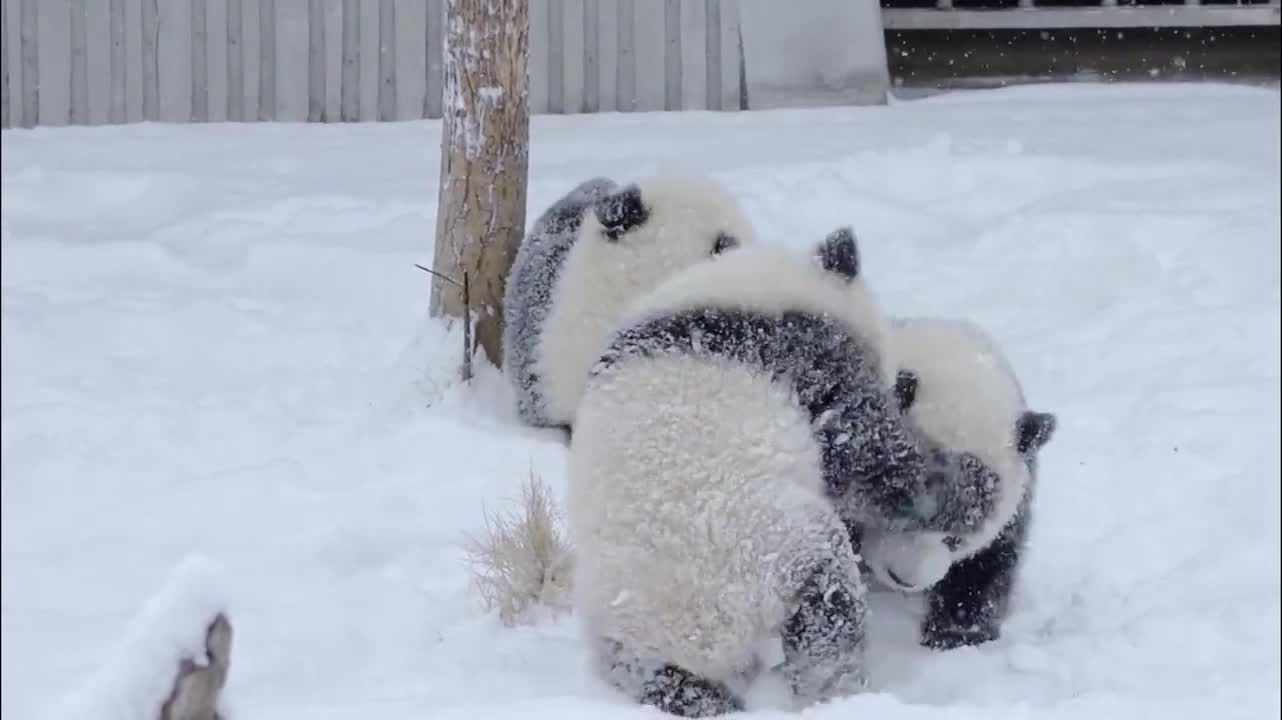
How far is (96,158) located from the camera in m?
7.40

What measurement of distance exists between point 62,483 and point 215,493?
1.35ft

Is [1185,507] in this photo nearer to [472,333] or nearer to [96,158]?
[472,333]

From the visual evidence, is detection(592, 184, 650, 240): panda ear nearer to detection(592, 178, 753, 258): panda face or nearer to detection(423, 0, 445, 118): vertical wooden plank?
detection(592, 178, 753, 258): panda face

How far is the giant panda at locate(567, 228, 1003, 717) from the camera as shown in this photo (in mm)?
3246

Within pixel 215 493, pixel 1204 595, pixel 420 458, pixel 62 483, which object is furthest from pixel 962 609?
pixel 62 483

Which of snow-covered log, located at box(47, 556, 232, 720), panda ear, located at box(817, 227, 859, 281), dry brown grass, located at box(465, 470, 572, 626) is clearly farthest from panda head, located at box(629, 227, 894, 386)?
snow-covered log, located at box(47, 556, 232, 720)

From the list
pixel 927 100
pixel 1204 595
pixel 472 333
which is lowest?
pixel 1204 595

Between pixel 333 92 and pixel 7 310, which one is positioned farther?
pixel 333 92

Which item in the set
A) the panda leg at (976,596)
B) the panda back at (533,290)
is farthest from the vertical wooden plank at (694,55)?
the panda leg at (976,596)

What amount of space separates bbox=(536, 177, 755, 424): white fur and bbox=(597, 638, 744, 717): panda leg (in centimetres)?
137

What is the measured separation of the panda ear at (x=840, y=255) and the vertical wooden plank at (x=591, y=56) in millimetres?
4844

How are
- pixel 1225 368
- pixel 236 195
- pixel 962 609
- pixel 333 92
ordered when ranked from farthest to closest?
pixel 333 92 → pixel 236 195 → pixel 1225 368 → pixel 962 609

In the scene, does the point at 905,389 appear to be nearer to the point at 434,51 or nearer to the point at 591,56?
the point at 591,56

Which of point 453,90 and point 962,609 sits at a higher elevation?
point 453,90
